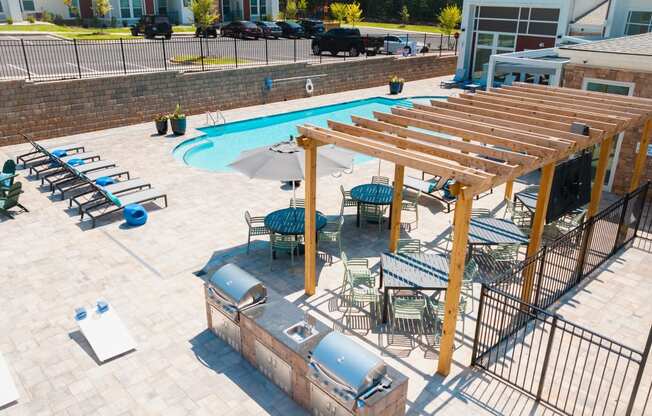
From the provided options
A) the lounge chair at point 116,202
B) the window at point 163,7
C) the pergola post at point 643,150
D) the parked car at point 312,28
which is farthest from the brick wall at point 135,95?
the window at point 163,7

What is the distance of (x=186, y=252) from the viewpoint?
1109 centimetres

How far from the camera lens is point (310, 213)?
9.05 m

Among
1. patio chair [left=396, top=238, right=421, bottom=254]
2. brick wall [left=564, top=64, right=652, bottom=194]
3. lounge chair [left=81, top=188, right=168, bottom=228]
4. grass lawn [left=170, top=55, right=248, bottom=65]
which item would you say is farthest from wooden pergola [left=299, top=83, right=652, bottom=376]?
grass lawn [left=170, top=55, right=248, bottom=65]

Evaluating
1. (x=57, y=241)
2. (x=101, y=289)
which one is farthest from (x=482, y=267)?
(x=57, y=241)

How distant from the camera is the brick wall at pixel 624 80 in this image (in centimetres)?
1391

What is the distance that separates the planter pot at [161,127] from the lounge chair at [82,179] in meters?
5.25

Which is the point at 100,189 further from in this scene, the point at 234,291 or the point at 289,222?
the point at 234,291

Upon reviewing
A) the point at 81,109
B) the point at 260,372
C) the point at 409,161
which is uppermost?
the point at 409,161

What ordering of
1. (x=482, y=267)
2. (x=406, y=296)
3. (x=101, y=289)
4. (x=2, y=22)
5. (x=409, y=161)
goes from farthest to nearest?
(x=2, y=22), (x=482, y=267), (x=101, y=289), (x=406, y=296), (x=409, y=161)

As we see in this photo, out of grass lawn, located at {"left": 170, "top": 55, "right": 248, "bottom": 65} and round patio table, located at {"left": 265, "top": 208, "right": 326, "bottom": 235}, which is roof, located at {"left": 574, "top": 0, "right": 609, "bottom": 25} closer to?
grass lawn, located at {"left": 170, "top": 55, "right": 248, "bottom": 65}

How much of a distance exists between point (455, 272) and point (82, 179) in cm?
1103

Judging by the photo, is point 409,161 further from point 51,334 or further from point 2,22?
point 2,22

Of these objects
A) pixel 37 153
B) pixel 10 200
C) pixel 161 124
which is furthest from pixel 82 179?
pixel 161 124

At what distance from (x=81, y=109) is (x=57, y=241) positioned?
9.71 meters
